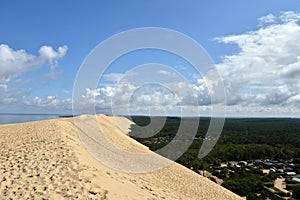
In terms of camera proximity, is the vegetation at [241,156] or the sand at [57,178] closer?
the sand at [57,178]

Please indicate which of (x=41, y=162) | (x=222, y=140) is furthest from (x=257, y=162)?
(x=41, y=162)

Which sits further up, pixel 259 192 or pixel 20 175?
pixel 20 175

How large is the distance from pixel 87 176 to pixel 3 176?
283cm

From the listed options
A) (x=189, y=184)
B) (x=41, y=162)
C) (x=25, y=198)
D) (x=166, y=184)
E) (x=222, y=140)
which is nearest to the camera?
(x=25, y=198)

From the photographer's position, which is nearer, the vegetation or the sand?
the sand

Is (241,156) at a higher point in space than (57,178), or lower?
lower

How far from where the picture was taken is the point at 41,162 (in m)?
11.4

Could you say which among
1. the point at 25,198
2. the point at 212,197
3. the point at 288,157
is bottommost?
the point at 288,157

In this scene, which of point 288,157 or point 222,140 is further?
point 222,140

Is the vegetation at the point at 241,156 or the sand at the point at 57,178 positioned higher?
the sand at the point at 57,178

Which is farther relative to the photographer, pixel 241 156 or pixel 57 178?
pixel 241 156

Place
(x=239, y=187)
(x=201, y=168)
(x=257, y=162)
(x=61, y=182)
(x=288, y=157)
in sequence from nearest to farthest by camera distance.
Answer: (x=61, y=182) → (x=239, y=187) → (x=201, y=168) → (x=257, y=162) → (x=288, y=157)

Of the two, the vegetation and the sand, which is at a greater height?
the sand

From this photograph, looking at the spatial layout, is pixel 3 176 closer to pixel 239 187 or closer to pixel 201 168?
pixel 239 187
